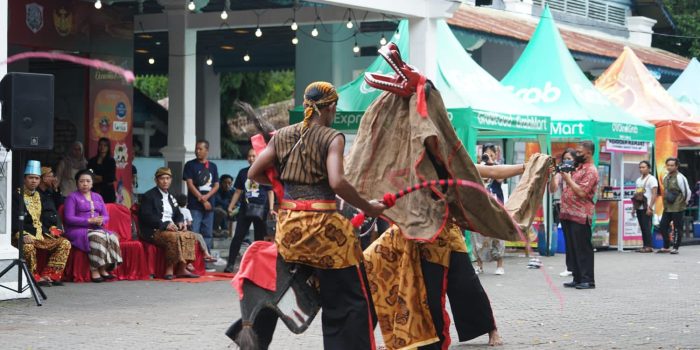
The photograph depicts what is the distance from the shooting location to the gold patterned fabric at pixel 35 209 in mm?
13539

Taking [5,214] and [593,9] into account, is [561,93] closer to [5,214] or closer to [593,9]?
[5,214]

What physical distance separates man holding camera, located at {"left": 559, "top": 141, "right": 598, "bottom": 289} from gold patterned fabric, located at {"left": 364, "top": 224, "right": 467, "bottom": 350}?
560 cm

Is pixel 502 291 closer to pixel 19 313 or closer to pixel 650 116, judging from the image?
pixel 19 313

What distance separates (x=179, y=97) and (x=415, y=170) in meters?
12.9

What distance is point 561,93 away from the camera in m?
21.1

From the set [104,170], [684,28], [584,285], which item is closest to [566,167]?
[584,285]

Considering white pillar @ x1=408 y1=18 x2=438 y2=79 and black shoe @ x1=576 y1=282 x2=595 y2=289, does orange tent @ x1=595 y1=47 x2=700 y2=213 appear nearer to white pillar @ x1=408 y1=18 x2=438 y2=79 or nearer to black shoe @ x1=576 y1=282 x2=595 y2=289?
white pillar @ x1=408 y1=18 x2=438 y2=79

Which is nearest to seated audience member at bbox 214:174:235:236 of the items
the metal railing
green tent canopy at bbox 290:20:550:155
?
green tent canopy at bbox 290:20:550:155

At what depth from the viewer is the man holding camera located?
13727mm

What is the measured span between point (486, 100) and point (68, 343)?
10.4 m

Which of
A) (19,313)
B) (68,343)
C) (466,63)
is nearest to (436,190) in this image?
(68,343)

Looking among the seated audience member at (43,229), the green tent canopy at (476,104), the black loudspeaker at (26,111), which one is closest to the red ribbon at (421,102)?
the black loudspeaker at (26,111)

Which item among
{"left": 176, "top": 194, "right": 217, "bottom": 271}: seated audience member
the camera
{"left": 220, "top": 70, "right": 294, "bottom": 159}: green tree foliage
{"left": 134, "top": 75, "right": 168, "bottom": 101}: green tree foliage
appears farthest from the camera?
{"left": 134, "top": 75, "right": 168, "bottom": 101}: green tree foliage

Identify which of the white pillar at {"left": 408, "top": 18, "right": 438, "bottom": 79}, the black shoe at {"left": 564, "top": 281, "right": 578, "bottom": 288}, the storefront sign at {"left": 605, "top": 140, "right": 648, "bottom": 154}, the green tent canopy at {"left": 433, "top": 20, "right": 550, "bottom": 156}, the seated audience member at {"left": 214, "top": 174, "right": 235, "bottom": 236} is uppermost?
the white pillar at {"left": 408, "top": 18, "right": 438, "bottom": 79}
